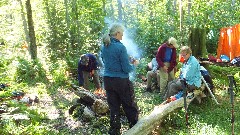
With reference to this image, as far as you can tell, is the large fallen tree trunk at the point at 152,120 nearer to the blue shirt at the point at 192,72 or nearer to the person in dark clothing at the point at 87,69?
the blue shirt at the point at 192,72

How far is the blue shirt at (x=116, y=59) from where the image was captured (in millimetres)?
5160

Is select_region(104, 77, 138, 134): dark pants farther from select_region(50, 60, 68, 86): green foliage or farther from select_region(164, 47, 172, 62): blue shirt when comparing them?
select_region(50, 60, 68, 86): green foliage

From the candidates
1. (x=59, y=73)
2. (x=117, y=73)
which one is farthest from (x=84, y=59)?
(x=117, y=73)

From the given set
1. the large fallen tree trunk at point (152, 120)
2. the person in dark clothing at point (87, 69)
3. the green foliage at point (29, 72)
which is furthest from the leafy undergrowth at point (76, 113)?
the person in dark clothing at point (87, 69)

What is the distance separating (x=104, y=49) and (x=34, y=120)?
7.86ft

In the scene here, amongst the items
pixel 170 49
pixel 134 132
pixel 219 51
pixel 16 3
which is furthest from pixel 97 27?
pixel 134 132

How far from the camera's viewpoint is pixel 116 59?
17.1 ft

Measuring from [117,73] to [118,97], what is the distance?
1.91 feet

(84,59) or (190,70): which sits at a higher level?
(84,59)

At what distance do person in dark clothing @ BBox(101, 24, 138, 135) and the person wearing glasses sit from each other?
3280mm

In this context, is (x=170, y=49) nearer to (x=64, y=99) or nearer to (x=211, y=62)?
(x=211, y=62)

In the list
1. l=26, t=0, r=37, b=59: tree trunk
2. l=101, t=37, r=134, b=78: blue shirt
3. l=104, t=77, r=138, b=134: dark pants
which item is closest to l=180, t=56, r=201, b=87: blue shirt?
l=104, t=77, r=138, b=134: dark pants

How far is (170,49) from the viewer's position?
8.58 meters

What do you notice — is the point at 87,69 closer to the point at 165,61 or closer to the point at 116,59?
the point at 165,61
